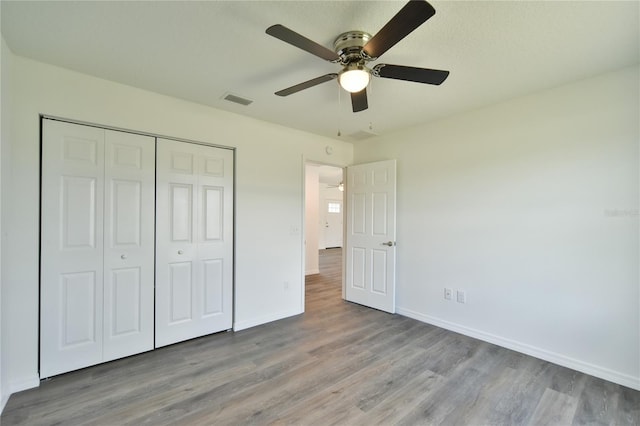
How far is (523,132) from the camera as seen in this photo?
9.12ft

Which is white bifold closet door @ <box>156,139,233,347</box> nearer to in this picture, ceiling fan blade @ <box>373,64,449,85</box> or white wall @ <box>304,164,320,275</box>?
ceiling fan blade @ <box>373,64,449,85</box>

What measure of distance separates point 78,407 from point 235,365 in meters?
1.08

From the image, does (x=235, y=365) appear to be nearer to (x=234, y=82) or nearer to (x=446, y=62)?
(x=234, y=82)

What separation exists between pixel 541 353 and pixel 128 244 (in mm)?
3990

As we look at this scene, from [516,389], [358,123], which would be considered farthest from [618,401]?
[358,123]

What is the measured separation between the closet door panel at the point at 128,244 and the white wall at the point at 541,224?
305 centimetres

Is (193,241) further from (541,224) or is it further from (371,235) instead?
(541,224)

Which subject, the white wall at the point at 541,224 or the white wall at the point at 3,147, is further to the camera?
the white wall at the point at 541,224

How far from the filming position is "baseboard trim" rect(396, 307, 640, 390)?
2262mm

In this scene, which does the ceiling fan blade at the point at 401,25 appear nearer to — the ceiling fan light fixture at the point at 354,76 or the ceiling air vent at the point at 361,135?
the ceiling fan light fixture at the point at 354,76

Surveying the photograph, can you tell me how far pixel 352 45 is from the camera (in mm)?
1818

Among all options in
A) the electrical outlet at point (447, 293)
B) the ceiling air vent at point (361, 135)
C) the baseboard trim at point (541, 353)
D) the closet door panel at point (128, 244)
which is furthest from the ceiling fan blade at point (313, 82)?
the baseboard trim at point (541, 353)

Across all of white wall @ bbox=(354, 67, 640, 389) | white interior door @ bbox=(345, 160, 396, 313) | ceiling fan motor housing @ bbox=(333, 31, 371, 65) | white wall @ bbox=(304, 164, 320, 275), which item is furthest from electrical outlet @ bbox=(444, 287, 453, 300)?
white wall @ bbox=(304, 164, 320, 275)

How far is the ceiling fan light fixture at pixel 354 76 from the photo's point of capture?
1.82m
